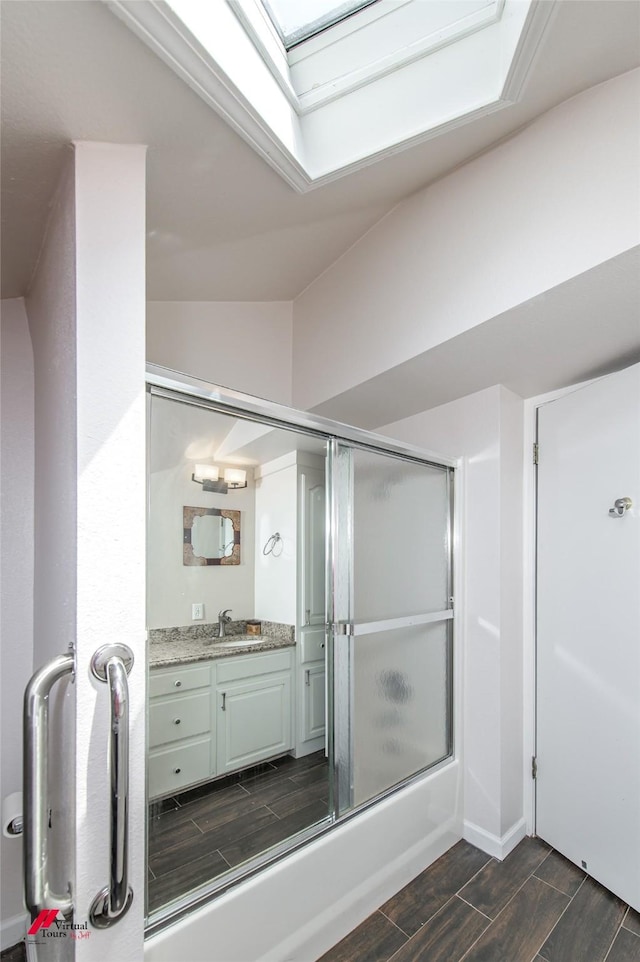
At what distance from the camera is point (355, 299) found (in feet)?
7.39

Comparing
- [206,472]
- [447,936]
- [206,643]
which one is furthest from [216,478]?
[447,936]

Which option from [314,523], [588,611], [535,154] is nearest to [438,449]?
[314,523]

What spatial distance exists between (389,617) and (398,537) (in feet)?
1.19

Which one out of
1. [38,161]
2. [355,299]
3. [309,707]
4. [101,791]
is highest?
Answer: [355,299]

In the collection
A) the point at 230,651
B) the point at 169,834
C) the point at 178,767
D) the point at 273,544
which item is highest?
the point at 273,544

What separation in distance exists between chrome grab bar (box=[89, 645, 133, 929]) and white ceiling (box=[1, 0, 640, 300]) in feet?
3.73

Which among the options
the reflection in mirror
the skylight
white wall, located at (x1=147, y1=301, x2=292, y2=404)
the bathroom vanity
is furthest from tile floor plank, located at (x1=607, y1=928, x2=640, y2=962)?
the skylight

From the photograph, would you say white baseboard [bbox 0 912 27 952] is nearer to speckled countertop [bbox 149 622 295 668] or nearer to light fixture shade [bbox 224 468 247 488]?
speckled countertop [bbox 149 622 295 668]

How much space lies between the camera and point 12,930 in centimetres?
162

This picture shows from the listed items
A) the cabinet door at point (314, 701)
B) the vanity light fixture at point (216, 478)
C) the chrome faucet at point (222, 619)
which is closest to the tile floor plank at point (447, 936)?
the cabinet door at point (314, 701)

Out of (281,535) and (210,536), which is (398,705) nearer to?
(281,535)

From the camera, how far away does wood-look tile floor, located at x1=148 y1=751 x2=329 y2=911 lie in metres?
1.35

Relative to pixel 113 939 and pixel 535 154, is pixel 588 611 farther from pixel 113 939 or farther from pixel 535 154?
pixel 113 939

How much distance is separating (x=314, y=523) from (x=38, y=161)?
61.4 inches
